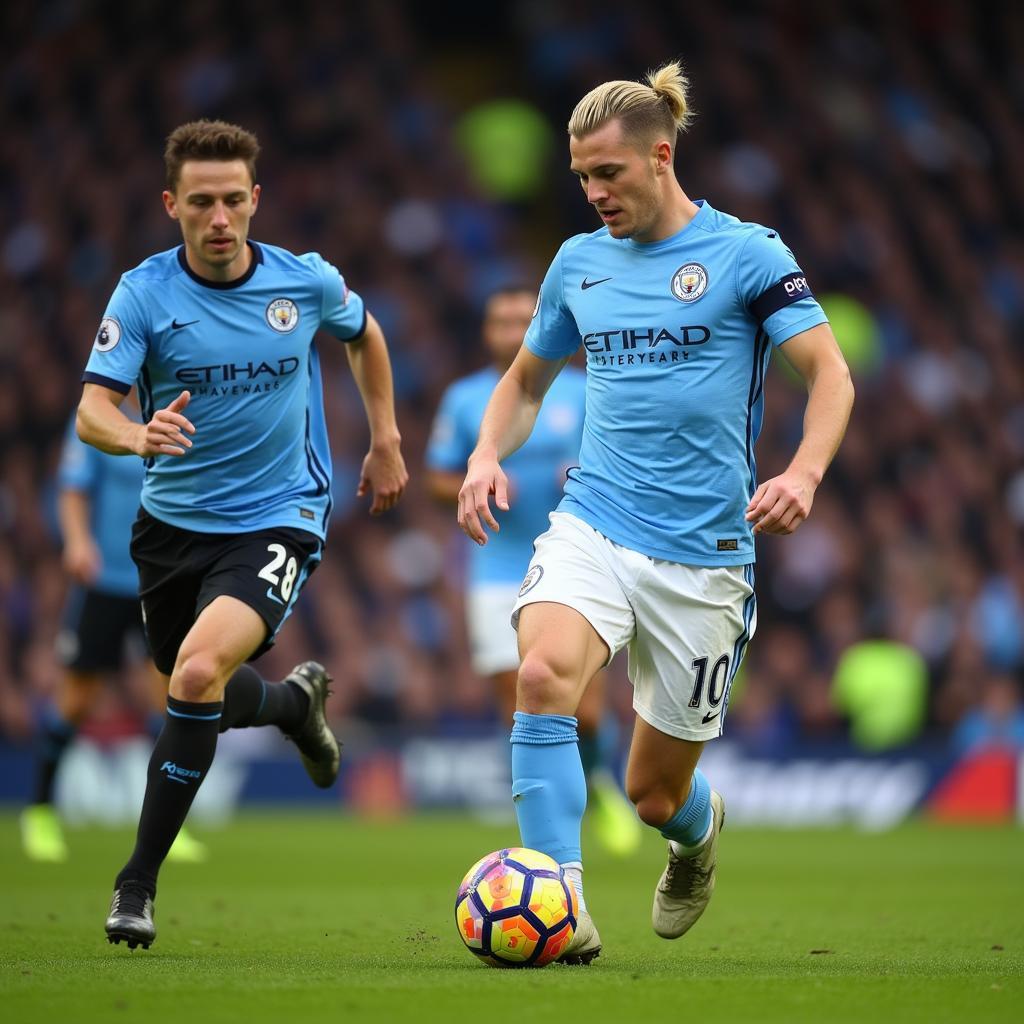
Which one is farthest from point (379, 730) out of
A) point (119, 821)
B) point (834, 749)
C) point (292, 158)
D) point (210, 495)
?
point (210, 495)

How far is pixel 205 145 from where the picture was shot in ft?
19.3

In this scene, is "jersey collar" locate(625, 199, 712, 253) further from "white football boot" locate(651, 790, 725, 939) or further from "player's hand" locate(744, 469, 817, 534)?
"white football boot" locate(651, 790, 725, 939)

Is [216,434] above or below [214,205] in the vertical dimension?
below

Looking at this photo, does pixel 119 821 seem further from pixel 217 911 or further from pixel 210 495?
pixel 210 495

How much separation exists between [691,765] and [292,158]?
15002 millimetres

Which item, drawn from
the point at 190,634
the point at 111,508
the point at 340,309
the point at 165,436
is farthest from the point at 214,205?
the point at 111,508

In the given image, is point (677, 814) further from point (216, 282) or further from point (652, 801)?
point (216, 282)

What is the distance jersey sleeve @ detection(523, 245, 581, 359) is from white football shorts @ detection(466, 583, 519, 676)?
11.6ft

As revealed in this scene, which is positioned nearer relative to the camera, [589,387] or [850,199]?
[589,387]

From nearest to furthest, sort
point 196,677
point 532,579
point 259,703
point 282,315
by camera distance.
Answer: point 532,579 < point 196,677 < point 282,315 < point 259,703

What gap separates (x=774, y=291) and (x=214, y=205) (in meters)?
1.87

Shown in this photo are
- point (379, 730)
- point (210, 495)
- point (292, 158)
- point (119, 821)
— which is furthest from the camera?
point (292, 158)

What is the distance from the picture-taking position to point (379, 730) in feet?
48.7

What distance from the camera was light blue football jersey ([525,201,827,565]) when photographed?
210 inches
